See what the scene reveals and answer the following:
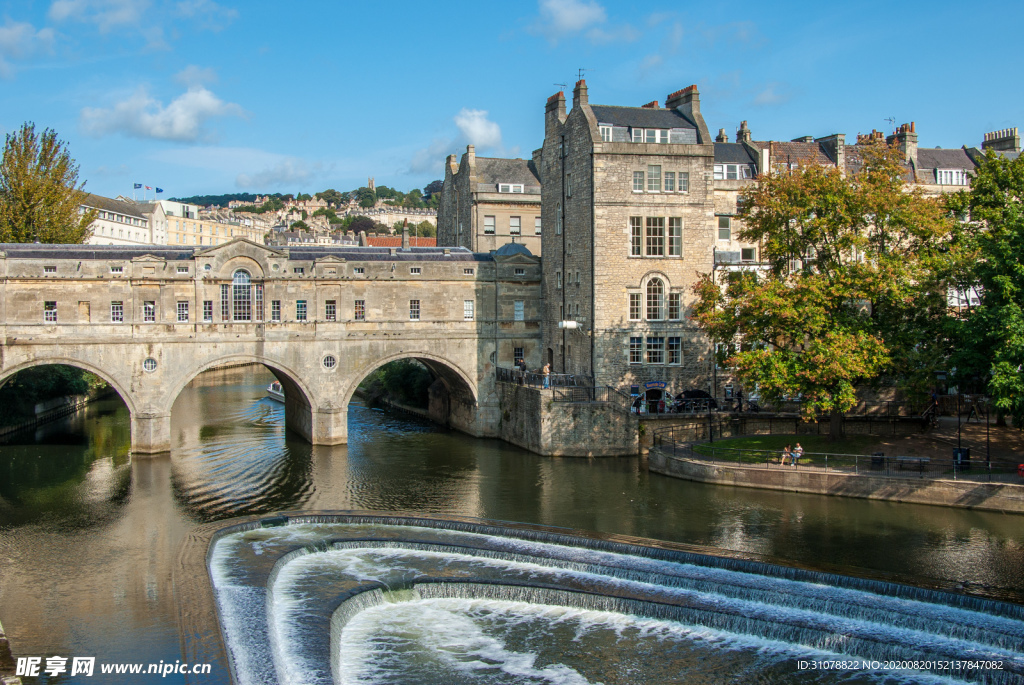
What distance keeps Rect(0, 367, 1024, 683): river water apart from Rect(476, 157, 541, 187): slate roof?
68.2 feet

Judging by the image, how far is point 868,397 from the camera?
146ft

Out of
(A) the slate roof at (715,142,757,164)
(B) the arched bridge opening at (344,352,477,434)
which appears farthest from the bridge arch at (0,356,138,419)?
(A) the slate roof at (715,142,757,164)

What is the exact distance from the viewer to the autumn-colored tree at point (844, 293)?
35.6 metres

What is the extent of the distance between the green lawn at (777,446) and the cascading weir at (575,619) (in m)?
12.6

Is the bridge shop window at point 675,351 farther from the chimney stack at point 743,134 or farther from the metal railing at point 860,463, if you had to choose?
the chimney stack at point 743,134

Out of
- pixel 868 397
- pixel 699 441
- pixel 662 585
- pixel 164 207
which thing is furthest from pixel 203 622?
pixel 164 207

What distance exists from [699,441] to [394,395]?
29.7 metres

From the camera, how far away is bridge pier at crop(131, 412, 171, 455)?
43.4m

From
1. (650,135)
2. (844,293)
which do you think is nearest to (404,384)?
(650,135)

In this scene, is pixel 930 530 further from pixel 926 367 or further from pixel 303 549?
pixel 303 549

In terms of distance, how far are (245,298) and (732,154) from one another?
99.3ft

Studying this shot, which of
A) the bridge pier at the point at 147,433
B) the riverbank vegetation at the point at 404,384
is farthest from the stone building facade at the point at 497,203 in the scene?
the bridge pier at the point at 147,433

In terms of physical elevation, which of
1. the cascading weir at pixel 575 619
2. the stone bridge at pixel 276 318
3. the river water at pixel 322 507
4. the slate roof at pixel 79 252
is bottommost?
the cascading weir at pixel 575 619

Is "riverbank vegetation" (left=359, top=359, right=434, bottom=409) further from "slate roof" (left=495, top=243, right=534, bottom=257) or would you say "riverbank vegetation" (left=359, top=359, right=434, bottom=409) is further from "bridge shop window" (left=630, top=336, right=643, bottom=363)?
"bridge shop window" (left=630, top=336, right=643, bottom=363)
